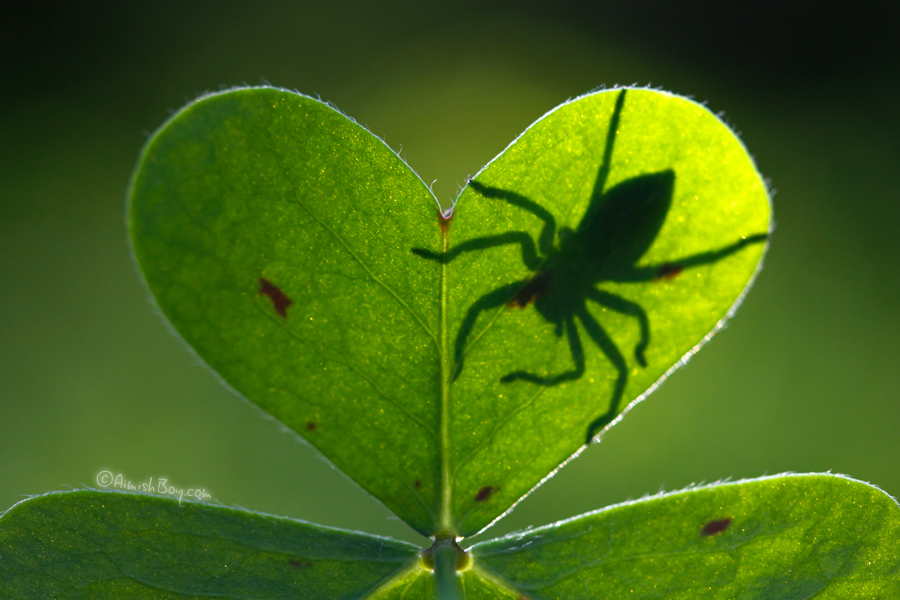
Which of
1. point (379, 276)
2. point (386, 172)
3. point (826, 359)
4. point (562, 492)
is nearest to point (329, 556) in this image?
point (379, 276)

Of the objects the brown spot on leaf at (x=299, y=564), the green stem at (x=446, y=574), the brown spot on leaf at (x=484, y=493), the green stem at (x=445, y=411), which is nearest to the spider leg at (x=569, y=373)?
the green stem at (x=445, y=411)

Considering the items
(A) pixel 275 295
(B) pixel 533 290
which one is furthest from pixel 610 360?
(A) pixel 275 295

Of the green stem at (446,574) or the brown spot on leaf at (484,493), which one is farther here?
the brown spot on leaf at (484,493)

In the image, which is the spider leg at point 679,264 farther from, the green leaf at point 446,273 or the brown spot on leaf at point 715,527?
the brown spot on leaf at point 715,527

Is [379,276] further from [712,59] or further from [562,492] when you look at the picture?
[712,59]

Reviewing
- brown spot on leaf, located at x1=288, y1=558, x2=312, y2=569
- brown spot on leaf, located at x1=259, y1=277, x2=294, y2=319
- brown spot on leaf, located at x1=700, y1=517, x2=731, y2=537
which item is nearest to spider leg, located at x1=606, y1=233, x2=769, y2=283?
brown spot on leaf, located at x1=700, y1=517, x2=731, y2=537

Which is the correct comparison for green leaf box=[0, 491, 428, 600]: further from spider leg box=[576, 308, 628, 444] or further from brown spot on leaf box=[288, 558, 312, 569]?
spider leg box=[576, 308, 628, 444]

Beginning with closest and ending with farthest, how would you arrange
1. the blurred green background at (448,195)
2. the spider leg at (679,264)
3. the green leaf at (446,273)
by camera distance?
1. the green leaf at (446,273)
2. the spider leg at (679,264)
3. the blurred green background at (448,195)

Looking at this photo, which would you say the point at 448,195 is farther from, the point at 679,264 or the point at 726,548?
the point at 726,548
